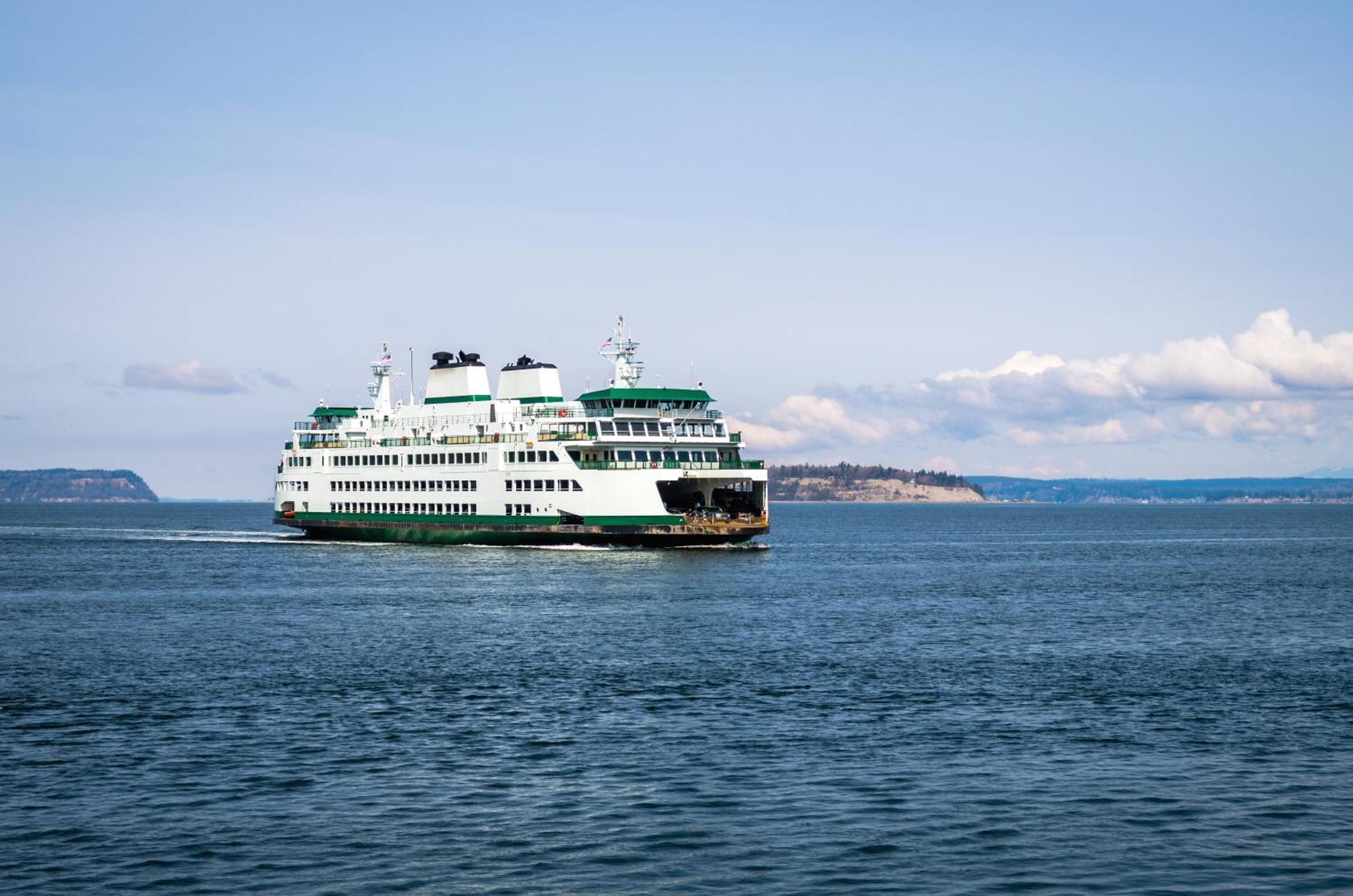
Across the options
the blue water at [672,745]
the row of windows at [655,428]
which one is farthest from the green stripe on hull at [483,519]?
the blue water at [672,745]

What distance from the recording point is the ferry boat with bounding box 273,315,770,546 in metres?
93.8

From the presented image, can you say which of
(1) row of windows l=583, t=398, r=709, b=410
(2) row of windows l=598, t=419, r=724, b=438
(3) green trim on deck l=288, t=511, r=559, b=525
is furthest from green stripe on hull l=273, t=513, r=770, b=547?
(1) row of windows l=583, t=398, r=709, b=410

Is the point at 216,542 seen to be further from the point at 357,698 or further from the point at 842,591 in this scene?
the point at 357,698

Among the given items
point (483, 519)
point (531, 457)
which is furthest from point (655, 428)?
point (483, 519)

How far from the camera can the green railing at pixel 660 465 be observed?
92938mm

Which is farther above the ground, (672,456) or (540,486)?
(672,456)

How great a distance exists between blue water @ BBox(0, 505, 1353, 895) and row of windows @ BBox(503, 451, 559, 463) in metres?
27.8

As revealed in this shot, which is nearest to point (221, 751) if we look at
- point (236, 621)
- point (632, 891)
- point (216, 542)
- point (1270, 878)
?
point (632, 891)

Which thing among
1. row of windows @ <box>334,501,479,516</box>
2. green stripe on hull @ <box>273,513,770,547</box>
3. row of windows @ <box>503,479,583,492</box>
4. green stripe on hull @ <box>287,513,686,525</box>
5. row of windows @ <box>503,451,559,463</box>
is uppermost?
row of windows @ <box>503,451,559,463</box>

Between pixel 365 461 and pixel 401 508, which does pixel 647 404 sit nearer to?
pixel 401 508

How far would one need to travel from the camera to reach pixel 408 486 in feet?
365

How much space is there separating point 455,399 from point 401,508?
984cm

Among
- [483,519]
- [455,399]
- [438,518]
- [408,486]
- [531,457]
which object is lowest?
[483,519]

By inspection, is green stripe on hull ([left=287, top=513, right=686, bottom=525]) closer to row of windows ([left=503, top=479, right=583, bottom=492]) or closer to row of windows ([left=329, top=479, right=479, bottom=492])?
row of windows ([left=503, top=479, right=583, bottom=492])
